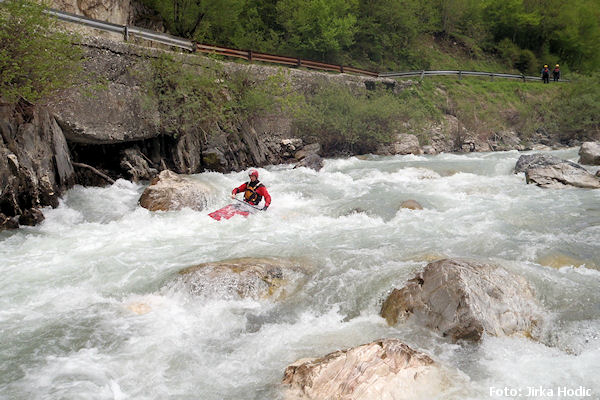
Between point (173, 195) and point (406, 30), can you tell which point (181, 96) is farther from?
point (406, 30)

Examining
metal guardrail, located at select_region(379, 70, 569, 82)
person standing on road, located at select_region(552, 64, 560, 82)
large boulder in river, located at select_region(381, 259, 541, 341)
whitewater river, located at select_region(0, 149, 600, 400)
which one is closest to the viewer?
whitewater river, located at select_region(0, 149, 600, 400)

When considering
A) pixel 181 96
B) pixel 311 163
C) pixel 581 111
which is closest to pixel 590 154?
pixel 311 163

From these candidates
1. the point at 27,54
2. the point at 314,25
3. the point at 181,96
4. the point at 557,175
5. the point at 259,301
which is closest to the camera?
the point at 259,301

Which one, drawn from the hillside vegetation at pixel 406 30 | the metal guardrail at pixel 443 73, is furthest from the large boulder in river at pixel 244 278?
the metal guardrail at pixel 443 73

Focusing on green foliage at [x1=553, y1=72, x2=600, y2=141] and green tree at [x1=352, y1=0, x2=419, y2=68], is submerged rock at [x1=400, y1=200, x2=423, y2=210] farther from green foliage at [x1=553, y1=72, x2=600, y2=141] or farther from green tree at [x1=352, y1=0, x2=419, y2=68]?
green tree at [x1=352, y1=0, x2=419, y2=68]

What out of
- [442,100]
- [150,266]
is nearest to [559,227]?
[150,266]

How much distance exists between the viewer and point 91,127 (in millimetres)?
11578

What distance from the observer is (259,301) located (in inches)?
234

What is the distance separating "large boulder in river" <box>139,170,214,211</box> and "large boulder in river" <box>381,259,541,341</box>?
20.5 feet

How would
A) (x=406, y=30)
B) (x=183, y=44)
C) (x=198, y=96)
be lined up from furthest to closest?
1. (x=406, y=30)
2. (x=183, y=44)
3. (x=198, y=96)

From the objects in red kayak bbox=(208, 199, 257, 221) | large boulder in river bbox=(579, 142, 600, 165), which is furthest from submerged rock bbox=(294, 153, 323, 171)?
large boulder in river bbox=(579, 142, 600, 165)

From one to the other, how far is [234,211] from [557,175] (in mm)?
9168

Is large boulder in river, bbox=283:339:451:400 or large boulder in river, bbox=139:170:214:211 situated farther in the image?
large boulder in river, bbox=139:170:214:211

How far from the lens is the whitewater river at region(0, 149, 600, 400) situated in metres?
4.29
